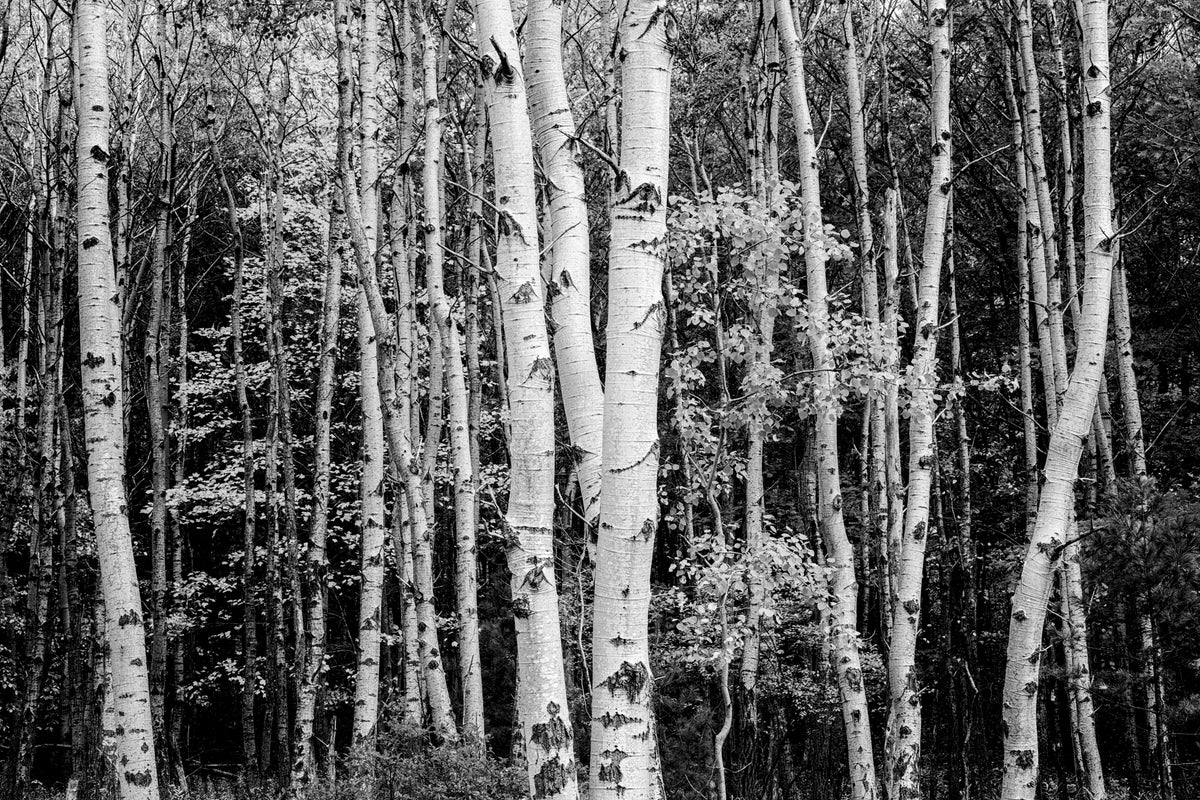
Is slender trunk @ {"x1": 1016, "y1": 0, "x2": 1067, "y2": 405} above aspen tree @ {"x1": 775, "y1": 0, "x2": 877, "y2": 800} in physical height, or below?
above

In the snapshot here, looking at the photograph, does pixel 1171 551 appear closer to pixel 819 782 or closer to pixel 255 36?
pixel 819 782

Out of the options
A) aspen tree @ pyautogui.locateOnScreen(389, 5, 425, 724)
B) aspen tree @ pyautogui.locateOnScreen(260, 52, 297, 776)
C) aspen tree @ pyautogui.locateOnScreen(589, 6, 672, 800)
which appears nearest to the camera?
aspen tree @ pyautogui.locateOnScreen(589, 6, 672, 800)

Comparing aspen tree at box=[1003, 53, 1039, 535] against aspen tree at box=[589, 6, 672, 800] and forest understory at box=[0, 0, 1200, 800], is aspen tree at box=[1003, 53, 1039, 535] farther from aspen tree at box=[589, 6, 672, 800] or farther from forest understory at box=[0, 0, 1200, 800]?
aspen tree at box=[589, 6, 672, 800]

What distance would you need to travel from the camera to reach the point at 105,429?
5.45 metres

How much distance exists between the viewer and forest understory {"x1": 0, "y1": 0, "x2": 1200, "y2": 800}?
143 inches

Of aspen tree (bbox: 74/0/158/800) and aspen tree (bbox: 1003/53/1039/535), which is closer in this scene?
aspen tree (bbox: 74/0/158/800)

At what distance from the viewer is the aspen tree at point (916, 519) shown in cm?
672

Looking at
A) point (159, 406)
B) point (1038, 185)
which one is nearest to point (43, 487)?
point (159, 406)

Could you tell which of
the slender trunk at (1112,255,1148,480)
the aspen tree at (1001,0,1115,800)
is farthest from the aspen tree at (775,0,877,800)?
the slender trunk at (1112,255,1148,480)

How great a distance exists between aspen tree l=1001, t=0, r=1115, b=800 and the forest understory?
0.09ft

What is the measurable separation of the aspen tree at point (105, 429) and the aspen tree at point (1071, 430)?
17.4 ft

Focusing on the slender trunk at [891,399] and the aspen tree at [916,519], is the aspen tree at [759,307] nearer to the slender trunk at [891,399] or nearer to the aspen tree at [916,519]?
the slender trunk at [891,399]

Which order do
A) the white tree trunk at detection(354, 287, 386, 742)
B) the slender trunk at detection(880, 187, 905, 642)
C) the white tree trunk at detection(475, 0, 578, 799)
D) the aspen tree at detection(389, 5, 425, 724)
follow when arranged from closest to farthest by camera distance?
the white tree trunk at detection(475, 0, 578, 799) → the slender trunk at detection(880, 187, 905, 642) → the white tree trunk at detection(354, 287, 386, 742) → the aspen tree at detection(389, 5, 425, 724)

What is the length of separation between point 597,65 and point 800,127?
34.5 feet
